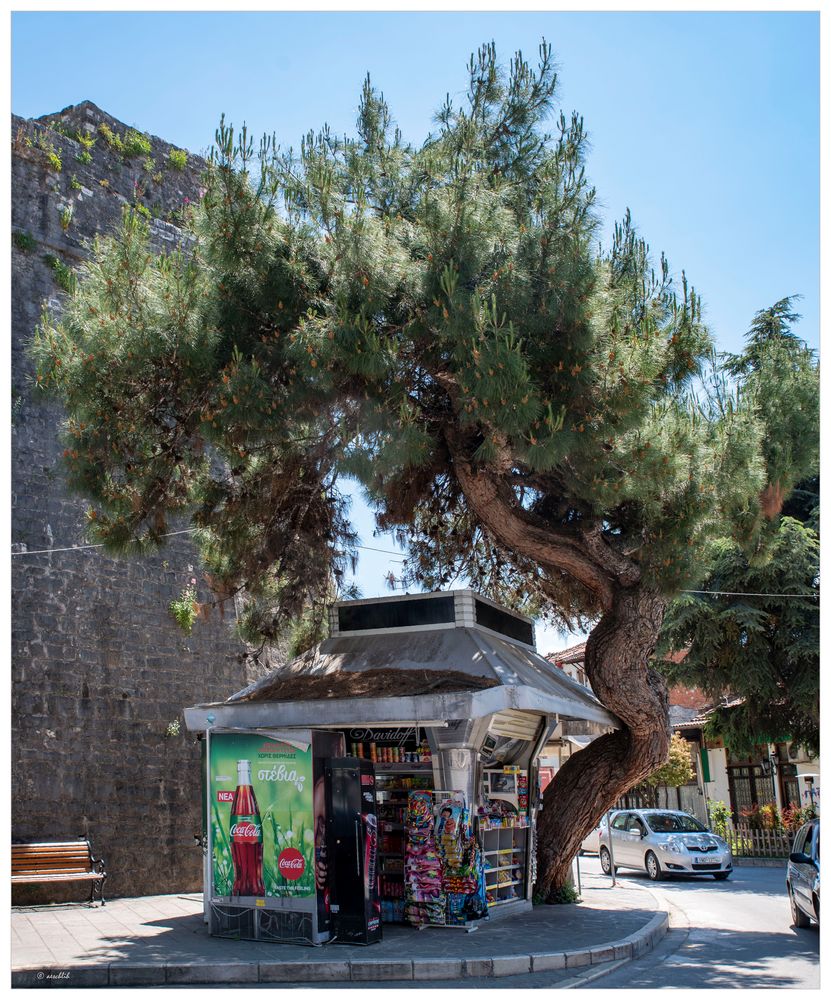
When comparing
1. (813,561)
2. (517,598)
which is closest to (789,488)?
(517,598)

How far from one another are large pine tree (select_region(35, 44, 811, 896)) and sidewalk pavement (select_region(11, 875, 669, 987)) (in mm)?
3054

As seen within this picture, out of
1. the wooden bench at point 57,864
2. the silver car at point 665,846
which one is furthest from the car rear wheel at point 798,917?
the wooden bench at point 57,864

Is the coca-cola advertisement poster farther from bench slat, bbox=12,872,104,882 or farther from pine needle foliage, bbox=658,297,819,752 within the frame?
pine needle foliage, bbox=658,297,819,752

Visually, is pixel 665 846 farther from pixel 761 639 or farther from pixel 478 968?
pixel 478 968

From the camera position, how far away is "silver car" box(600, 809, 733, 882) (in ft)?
59.9

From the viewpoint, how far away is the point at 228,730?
9.50 m

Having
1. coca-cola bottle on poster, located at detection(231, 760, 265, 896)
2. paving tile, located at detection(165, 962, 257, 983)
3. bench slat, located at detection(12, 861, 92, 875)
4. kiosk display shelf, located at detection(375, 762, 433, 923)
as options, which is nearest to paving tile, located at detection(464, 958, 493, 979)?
paving tile, located at detection(165, 962, 257, 983)

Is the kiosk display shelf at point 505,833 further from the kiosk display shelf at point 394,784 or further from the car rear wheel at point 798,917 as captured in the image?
the car rear wheel at point 798,917

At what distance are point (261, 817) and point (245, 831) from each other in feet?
0.88

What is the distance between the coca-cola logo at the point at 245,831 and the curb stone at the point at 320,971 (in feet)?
4.99

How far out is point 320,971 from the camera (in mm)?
Answer: 7832

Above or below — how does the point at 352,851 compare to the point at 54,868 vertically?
above

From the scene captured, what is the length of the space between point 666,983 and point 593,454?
4929 millimetres

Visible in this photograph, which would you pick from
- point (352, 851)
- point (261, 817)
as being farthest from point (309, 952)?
point (261, 817)
